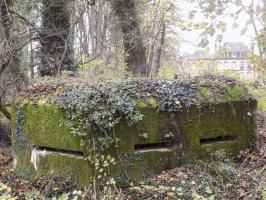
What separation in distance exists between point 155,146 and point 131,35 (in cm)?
662

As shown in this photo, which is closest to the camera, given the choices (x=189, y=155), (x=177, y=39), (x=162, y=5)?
(x=189, y=155)

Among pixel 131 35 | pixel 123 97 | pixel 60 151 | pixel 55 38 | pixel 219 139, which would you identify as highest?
pixel 131 35

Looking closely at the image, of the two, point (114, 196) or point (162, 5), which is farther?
point (162, 5)

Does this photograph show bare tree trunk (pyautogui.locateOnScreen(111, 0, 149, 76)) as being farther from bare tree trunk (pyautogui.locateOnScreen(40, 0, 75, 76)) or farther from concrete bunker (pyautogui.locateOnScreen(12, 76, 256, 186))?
concrete bunker (pyautogui.locateOnScreen(12, 76, 256, 186))

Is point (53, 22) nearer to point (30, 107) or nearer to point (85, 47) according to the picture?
point (30, 107)

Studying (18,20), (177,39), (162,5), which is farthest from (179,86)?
(177,39)

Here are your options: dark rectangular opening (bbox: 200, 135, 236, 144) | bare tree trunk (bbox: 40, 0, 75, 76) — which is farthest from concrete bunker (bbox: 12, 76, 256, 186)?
bare tree trunk (bbox: 40, 0, 75, 76)

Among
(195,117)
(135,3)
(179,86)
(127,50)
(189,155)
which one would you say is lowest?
(189,155)

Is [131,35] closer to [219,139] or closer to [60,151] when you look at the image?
[219,139]

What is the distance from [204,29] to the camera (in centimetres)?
383

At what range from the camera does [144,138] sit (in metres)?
6.22

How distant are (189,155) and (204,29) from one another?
10.1 feet

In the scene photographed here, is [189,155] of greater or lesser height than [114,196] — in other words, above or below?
above

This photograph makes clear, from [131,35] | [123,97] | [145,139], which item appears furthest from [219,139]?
[131,35]
